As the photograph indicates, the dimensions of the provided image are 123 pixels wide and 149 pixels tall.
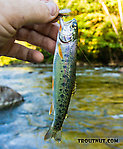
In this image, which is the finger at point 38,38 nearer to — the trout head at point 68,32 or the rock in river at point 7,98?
the trout head at point 68,32

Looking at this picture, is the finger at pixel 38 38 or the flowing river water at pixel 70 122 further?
the flowing river water at pixel 70 122

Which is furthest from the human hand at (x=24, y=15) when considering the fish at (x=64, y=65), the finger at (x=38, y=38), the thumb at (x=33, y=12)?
the fish at (x=64, y=65)

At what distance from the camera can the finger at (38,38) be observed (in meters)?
2.82

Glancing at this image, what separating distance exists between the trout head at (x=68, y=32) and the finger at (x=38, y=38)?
36.8 inches

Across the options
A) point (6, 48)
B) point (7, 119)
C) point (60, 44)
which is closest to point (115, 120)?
point (7, 119)

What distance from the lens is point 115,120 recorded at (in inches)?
272

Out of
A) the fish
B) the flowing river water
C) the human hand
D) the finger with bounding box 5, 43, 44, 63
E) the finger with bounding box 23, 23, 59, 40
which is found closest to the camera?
the fish

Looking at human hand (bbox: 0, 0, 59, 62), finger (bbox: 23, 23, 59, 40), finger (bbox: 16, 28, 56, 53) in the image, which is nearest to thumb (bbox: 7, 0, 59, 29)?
human hand (bbox: 0, 0, 59, 62)

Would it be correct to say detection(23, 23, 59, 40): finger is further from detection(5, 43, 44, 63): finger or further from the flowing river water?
the flowing river water

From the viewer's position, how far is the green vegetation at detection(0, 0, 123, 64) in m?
27.1

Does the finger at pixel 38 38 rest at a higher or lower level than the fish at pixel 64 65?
higher

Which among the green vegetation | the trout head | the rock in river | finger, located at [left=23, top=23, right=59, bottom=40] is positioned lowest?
the rock in river

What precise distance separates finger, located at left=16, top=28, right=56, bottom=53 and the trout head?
0.93 metres

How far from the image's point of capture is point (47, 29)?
2.77 meters
